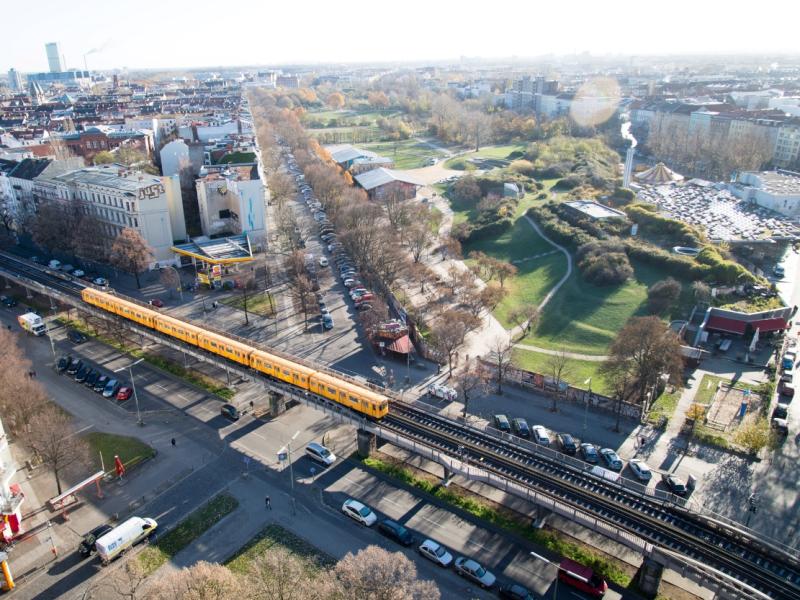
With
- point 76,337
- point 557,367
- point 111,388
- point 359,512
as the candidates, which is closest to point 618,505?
point 359,512

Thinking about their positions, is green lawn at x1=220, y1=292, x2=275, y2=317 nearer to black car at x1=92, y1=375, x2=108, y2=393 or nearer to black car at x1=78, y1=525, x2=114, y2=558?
black car at x1=92, y1=375, x2=108, y2=393

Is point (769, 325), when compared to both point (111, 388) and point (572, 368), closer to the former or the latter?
point (572, 368)

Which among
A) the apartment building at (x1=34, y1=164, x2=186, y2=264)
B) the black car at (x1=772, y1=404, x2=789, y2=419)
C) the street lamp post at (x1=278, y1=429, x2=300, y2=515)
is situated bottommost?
the black car at (x1=772, y1=404, x2=789, y2=419)

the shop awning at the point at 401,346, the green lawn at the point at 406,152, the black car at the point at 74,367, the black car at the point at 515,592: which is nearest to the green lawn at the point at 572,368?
the shop awning at the point at 401,346

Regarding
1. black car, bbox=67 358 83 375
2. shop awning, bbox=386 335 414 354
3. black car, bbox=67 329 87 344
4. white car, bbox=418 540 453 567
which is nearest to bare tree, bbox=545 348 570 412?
shop awning, bbox=386 335 414 354

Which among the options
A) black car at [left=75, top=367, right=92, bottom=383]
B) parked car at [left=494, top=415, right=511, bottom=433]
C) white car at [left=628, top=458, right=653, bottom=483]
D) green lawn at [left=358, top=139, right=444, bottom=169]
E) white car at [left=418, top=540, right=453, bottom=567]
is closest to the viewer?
white car at [left=418, top=540, right=453, bottom=567]

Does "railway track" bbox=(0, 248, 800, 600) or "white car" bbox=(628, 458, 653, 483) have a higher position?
"railway track" bbox=(0, 248, 800, 600)

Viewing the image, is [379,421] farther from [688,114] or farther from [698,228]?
[688,114]

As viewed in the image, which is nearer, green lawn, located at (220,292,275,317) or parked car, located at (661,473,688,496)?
parked car, located at (661,473,688,496)
